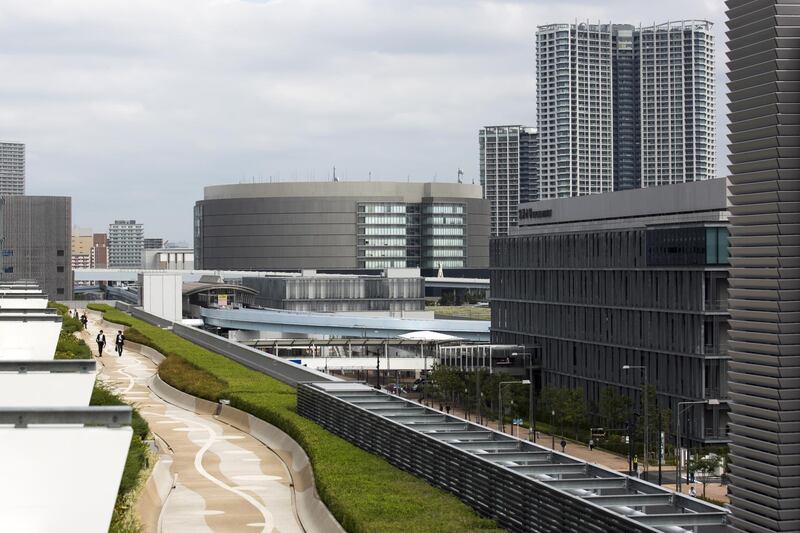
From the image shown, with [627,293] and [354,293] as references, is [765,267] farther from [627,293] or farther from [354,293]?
[354,293]

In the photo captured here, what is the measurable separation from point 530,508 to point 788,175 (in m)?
7.31

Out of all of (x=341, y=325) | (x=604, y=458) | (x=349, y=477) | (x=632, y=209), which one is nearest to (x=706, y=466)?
(x=604, y=458)

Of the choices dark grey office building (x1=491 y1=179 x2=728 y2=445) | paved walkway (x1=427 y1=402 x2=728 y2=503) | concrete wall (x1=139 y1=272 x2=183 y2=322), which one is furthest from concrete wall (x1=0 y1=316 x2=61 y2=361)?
concrete wall (x1=139 y1=272 x2=183 y2=322)

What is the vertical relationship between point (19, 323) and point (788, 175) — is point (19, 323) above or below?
below

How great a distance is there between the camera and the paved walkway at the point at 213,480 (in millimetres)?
27375

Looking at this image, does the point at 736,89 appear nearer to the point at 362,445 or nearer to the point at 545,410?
the point at 362,445

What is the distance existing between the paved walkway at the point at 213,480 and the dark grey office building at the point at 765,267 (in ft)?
37.9

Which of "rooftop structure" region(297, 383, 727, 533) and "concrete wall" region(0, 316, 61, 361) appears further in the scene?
"concrete wall" region(0, 316, 61, 361)

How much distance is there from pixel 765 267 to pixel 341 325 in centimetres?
13773

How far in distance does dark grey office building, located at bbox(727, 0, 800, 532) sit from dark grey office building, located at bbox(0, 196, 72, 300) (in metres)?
126

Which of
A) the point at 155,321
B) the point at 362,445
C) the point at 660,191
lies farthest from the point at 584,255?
the point at 362,445

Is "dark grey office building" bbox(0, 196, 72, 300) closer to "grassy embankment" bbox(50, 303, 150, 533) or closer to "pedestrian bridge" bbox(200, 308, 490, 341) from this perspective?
"pedestrian bridge" bbox(200, 308, 490, 341)

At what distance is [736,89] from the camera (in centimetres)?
1986

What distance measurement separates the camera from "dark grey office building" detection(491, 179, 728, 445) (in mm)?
85188
